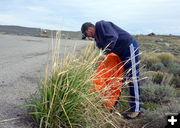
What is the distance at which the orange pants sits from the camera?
4408 millimetres

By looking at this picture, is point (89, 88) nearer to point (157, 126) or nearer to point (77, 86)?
point (77, 86)

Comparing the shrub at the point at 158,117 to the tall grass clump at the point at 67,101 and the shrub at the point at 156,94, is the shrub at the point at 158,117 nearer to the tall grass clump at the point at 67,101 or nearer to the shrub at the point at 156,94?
the tall grass clump at the point at 67,101

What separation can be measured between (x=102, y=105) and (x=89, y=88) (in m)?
0.50

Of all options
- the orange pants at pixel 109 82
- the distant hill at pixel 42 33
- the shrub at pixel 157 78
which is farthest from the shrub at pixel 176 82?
the orange pants at pixel 109 82

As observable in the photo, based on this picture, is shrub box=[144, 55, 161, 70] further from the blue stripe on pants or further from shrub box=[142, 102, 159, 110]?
Result: the blue stripe on pants

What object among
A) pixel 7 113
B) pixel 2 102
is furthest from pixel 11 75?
pixel 7 113

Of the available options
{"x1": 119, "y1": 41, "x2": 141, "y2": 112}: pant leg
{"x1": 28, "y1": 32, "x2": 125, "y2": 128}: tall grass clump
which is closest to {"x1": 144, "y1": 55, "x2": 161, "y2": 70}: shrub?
{"x1": 119, "y1": 41, "x2": 141, "y2": 112}: pant leg

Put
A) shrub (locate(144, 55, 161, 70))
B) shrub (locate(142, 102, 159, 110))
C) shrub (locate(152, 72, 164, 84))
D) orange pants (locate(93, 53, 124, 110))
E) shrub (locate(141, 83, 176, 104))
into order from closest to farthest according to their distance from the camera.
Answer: orange pants (locate(93, 53, 124, 110)) < shrub (locate(142, 102, 159, 110)) < shrub (locate(141, 83, 176, 104)) < shrub (locate(152, 72, 164, 84)) < shrub (locate(144, 55, 161, 70))

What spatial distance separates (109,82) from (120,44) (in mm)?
848

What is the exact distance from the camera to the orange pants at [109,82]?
4408 mm

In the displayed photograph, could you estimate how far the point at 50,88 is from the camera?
13.1 feet

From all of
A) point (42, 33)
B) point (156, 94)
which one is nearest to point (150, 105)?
point (156, 94)

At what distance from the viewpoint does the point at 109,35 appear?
191 inches

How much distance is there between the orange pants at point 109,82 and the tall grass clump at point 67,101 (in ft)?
0.60
